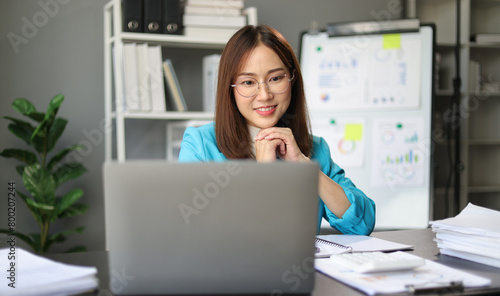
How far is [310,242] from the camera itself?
83cm

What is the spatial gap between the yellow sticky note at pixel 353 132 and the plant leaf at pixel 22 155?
5.66 ft

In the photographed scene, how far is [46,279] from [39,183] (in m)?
1.80

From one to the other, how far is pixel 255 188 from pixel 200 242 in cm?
12

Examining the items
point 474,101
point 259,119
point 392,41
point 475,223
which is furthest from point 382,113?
point 475,223

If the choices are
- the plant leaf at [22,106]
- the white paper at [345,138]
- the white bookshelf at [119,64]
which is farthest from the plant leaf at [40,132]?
the white paper at [345,138]

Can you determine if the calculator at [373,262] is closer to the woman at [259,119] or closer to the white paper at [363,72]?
the woman at [259,119]

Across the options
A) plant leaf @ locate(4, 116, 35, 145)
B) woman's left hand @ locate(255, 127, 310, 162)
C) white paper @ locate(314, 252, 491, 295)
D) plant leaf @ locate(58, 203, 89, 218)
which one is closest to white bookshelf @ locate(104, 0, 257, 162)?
plant leaf @ locate(58, 203, 89, 218)

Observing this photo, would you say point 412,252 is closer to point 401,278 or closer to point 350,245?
point 350,245

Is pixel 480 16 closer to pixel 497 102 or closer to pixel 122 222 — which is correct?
pixel 497 102

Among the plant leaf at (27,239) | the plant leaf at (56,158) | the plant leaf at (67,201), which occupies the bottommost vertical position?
the plant leaf at (27,239)

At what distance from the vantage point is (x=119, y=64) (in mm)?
2629

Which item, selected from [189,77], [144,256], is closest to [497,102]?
[189,77]

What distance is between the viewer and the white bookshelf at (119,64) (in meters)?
2.64

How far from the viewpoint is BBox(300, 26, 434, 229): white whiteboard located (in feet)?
9.92
